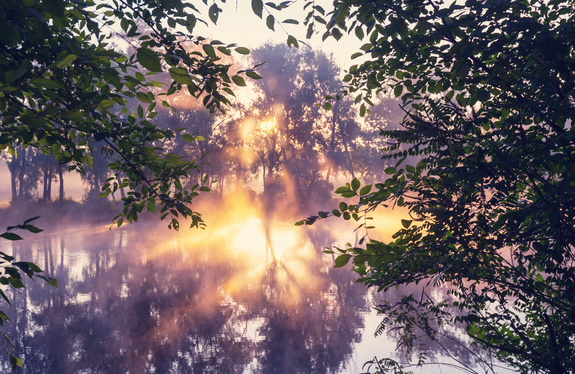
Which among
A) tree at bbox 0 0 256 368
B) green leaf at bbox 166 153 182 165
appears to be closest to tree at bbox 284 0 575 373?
tree at bbox 0 0 256 368

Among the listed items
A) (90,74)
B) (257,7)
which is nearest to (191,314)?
(90,74)

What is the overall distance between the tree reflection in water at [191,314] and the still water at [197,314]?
0.03 meters

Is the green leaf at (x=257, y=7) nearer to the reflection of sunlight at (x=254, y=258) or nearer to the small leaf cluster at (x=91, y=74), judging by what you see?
the small leaf cluster at (x=91, y=74)

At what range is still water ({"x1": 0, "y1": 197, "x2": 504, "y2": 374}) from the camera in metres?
8.71

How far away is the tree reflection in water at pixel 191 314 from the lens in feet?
28.7

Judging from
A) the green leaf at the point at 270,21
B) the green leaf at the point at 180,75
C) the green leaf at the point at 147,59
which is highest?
the green leaf at the point at 270,21

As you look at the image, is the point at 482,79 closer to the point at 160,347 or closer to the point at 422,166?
the point at 422,166

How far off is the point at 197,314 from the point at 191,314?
18cm

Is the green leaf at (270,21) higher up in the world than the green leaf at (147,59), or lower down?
higher up

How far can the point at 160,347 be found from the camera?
936 centimetres

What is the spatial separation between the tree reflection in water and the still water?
0.03 meters

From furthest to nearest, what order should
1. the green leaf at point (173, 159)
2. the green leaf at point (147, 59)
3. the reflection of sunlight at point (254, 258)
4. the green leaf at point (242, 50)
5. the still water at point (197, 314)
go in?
the reflection of sunlight at point (254, 258)
the still water at point (197, 314)
the green leaf at point (173, 159)
the green leaf at point (242, 50)
the green leaf at point (147, 59)

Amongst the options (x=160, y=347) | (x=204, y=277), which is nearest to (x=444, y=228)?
(x=160, y=347)

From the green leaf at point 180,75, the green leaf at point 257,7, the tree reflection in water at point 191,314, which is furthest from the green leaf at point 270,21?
the tree reflection in water at point 191,314
